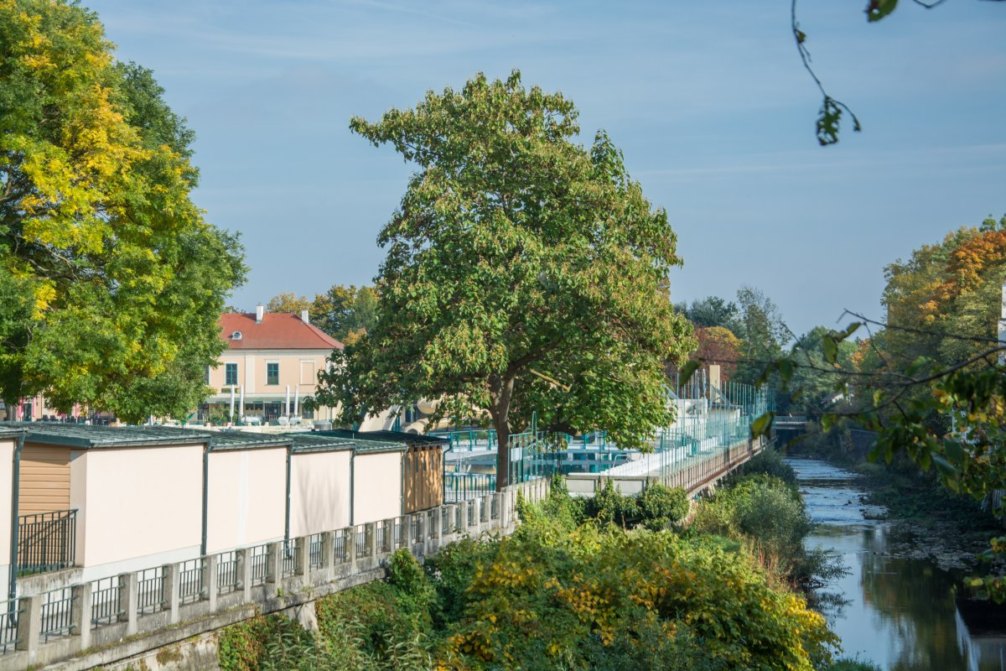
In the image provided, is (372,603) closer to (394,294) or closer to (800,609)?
(800,609)

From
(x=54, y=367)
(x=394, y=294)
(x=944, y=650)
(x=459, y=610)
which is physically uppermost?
(x=394, y=294)

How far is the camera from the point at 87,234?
29016 millimetres

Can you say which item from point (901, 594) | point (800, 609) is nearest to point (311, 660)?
point (800, 609)

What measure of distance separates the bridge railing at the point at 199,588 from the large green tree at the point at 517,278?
21.9ft

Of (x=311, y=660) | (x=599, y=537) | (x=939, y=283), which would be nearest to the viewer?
(x=311, y=660)

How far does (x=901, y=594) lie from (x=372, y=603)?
2392 cm

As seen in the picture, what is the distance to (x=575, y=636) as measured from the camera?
18.3 m

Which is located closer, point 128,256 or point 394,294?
point 128,256

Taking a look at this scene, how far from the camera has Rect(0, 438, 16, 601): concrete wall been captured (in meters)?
15.5

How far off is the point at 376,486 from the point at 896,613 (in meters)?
18.1

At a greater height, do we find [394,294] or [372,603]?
[394,294]

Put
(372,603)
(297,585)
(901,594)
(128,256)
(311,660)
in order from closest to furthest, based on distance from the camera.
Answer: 1. (311,660)
2. (297,585)
3. (372,603)
4. (128,256)
5. (901,594)

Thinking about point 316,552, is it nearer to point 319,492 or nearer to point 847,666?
point 319,492

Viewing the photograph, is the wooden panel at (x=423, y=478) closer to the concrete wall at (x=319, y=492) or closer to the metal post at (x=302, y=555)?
the concrete wall at (x=319, y=492)
